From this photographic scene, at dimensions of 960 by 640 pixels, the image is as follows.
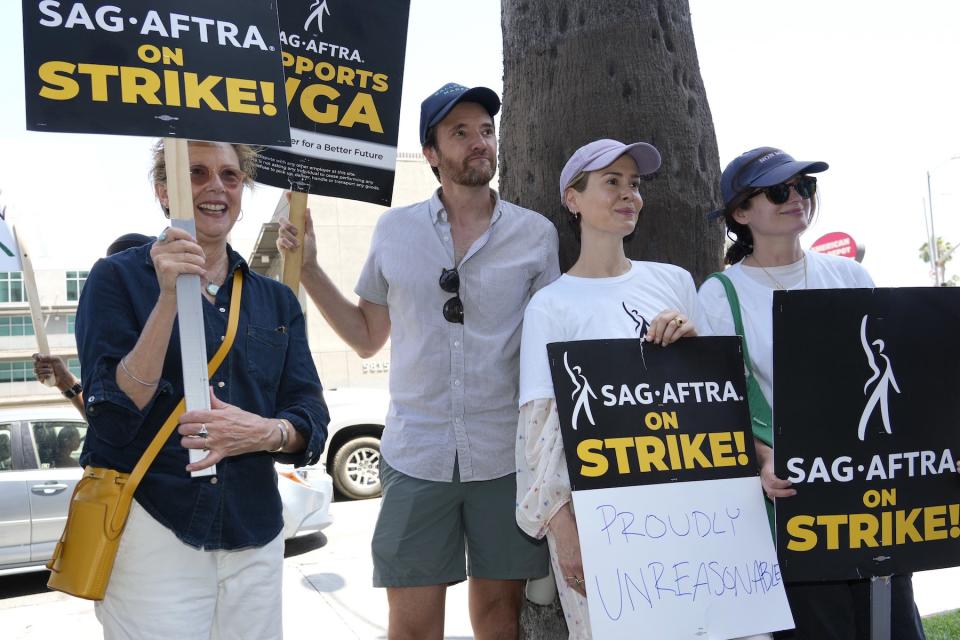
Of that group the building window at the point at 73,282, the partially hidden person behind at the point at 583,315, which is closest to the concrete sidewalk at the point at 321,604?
the partially hidden person behind at the point at 583,315

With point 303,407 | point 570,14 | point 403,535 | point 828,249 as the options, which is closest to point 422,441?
point 403,535

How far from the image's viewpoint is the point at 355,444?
10.1 m

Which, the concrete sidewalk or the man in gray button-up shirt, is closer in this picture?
the man in gray button-up shirt

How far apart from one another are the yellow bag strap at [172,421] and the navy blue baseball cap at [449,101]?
1.08 meters

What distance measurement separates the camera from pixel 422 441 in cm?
282

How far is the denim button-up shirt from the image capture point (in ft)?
6.80

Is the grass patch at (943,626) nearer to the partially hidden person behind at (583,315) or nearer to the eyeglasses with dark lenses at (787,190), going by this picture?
the eyeglasses with dark lenses at (787,190)

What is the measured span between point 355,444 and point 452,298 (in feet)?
24.9

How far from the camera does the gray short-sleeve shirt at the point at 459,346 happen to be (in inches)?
111

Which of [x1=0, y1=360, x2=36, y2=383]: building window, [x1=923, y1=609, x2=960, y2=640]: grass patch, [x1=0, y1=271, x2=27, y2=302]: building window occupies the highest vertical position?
[x1=0, y1=271, x2=27, y2=302]: building window

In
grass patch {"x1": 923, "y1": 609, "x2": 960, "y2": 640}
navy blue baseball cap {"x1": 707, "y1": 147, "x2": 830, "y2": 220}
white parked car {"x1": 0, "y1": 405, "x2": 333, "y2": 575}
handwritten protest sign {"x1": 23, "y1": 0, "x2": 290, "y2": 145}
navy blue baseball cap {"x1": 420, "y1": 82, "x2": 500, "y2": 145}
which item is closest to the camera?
handwritten protest sign {"x1": 23, "y1": 0, "x2": 290, "y2": 145}

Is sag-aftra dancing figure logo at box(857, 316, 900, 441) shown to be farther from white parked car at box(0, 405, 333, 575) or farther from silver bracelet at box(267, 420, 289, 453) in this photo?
white parked car at box(0, 405, 333, 575)

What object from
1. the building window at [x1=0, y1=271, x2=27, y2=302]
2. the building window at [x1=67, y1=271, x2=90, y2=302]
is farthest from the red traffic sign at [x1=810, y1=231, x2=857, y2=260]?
the building window at [x1=0, y1=271, x2=27, y2=302]

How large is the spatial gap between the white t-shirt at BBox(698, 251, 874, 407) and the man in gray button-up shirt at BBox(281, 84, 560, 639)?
608 mm
